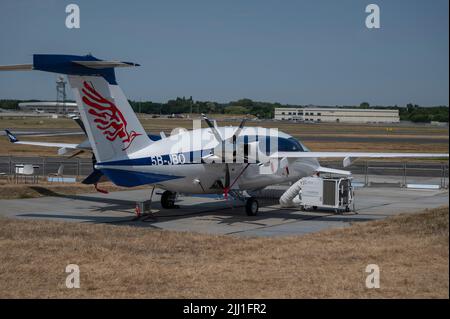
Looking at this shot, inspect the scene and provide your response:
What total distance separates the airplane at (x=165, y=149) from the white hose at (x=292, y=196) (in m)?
0.72

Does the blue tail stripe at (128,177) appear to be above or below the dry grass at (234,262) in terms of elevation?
above

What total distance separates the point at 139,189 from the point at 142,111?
9038 centimetres

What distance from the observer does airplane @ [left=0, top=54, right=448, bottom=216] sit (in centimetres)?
2042

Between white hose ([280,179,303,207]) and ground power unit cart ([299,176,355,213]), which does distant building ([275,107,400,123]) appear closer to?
white hose ([280,179,303,207])

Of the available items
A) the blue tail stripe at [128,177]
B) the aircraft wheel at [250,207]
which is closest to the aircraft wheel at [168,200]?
the aircraft wheel at [250,207]

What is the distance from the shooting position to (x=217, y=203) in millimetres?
28922

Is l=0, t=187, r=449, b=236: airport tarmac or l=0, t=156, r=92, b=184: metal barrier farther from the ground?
l=0, t=156, r=92, b=184: metal barrier

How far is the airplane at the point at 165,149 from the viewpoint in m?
20.4

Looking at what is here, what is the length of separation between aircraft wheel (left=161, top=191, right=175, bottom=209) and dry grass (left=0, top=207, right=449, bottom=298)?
24.3ft

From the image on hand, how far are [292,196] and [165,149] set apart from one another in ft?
24.0

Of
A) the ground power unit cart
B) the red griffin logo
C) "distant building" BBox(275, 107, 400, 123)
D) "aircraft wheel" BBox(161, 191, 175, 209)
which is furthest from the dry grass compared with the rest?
"distant building" BBox(275, 107, 400, 123)

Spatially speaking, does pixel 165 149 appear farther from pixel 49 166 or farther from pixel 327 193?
pixel 49 166

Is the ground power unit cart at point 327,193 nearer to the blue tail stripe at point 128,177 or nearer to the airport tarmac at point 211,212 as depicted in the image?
the airport tarmac at point 211,212
